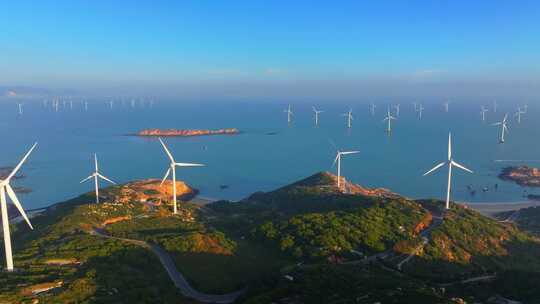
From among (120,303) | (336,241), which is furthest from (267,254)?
(120,303)

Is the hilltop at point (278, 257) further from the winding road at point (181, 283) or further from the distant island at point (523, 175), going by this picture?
the distant island at point (523, 175)

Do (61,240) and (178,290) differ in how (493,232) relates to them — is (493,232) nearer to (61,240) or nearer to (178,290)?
(178,290)

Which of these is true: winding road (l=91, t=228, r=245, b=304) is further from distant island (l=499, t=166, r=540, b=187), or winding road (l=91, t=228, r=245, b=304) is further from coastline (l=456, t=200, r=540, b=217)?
distant island (l=499, t=166, r=540, b=187)

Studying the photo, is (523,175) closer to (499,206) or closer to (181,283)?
(499,206)

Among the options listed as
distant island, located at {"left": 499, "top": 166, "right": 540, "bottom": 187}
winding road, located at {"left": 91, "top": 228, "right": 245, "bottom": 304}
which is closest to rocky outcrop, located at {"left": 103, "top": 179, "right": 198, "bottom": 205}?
winding road, located at {"left": 91, "top": 228, "right": 245, "bottom": 304}

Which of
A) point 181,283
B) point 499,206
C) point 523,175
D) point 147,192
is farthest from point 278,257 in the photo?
point 523,175
